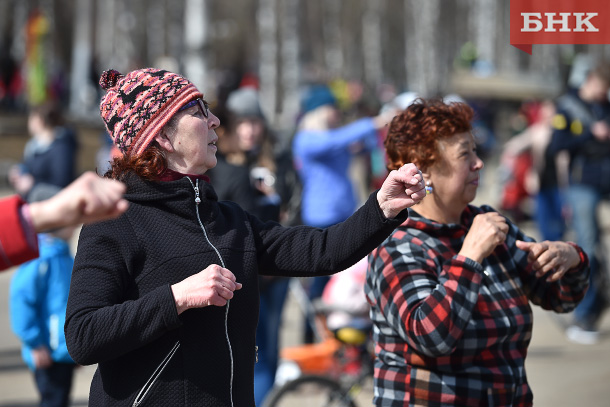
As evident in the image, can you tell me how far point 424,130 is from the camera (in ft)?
10.3

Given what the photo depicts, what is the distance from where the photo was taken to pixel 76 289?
243cm

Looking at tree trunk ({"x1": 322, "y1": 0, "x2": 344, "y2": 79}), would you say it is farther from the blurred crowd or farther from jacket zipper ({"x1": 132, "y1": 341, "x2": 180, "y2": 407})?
jacket zipper ({"x1": 132, "y1": 341, "x2": 180, "y2": 407})

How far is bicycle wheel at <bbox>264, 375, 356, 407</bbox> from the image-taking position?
16.3 ft

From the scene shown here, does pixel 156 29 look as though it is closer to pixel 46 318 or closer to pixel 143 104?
pixel 46 318

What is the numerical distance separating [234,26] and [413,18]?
68.2 feet

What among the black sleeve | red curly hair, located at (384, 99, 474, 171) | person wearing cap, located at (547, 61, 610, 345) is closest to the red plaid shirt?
red curly hair, located at (384, 99, 474, 171)

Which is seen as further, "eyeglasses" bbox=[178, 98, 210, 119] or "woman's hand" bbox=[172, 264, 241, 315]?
"eyeglasses" bbox=[178, 98, 210, 119]

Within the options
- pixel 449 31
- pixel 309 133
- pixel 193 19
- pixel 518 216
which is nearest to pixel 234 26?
pixel 449 31

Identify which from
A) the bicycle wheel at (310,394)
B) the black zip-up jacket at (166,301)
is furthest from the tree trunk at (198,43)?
the black zip-up jacket at (166,301)

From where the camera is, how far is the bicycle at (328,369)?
4.99 meters

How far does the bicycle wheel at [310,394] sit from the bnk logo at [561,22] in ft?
7.78

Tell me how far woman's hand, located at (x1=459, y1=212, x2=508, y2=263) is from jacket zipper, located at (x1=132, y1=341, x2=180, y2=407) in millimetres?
973

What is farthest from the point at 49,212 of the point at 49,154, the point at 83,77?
the point at 83,77

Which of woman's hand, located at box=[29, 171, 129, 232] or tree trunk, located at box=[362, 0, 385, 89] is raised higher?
woman's hand, located at box=[29, 171, 129, 232]
